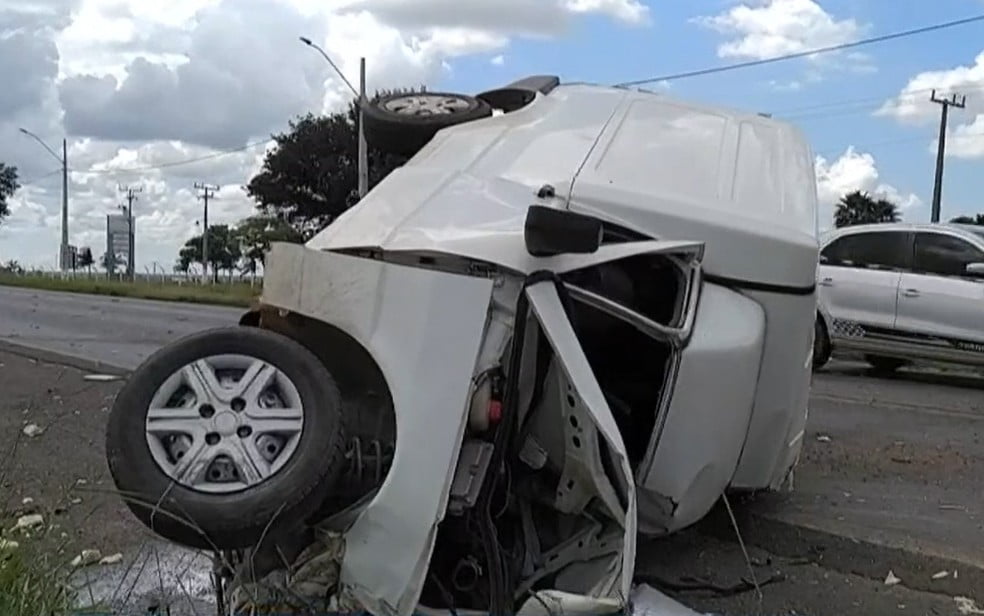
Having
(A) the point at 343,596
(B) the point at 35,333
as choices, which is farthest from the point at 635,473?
(B) the point at 35,333

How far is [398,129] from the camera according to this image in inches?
206

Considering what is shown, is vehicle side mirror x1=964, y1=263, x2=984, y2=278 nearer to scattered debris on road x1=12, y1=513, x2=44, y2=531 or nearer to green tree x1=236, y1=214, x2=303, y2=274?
scattered debris on road x1=12, y1=513, x2=44, y2=531

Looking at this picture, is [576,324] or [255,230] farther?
[255,230]

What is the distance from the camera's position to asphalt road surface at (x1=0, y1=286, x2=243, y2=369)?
41.6ft

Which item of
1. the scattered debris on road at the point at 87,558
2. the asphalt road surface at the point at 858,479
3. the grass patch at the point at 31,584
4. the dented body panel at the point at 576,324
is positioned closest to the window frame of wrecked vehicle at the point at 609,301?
the dented body panel at the point at 576,324

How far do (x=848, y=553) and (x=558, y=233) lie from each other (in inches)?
89.0

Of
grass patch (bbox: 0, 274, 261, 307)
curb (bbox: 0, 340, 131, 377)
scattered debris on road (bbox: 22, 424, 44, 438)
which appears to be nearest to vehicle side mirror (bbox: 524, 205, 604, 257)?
scattered debris on road (bbox: 22, 424, 44, 438)

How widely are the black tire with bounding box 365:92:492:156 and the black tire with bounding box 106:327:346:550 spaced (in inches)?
71.9

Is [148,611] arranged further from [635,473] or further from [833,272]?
[833,272]

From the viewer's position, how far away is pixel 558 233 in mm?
3609

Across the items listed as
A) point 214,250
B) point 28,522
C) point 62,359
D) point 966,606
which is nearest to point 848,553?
point 966,606

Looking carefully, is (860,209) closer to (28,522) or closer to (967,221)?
(967,221)

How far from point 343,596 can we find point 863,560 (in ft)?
8.05

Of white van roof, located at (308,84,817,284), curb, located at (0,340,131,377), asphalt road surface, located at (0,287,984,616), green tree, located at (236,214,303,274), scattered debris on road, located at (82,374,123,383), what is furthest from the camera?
green tree, located at (236,214,303,274)
